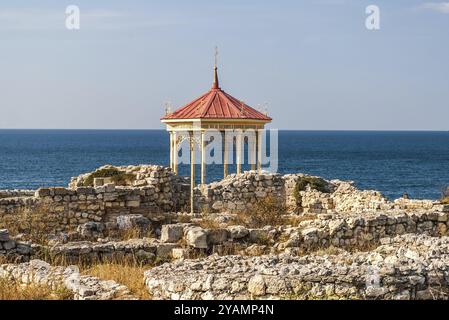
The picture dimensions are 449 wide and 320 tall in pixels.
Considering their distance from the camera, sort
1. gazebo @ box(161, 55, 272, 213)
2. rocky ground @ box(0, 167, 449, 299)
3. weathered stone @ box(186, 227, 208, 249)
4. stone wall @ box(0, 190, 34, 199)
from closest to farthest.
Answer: rocky ground @ box(0, 167, 449, 299), weathered stone @ box(186, 227, 208, 249), stone wall @ box(0, 190, 34, 199), gazebo @ box(161, 55, 272, 213)

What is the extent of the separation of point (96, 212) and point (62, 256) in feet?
16.2

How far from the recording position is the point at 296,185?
22.2m

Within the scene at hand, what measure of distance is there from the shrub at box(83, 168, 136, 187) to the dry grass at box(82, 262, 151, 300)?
9.02 m

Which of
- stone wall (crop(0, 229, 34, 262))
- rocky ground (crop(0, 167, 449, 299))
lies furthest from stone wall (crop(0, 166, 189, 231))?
stone wall (crop(0, 229, 34, 262))

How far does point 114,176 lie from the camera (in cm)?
2180

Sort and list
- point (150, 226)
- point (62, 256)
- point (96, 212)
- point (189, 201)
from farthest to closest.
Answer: point (189, 201)
point (96, 212)
point (150, 226)
point (62, 256)

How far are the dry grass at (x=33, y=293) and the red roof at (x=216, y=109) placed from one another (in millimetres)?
12881

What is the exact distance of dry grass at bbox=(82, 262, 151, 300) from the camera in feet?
32.9

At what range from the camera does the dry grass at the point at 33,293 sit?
31.2 ft

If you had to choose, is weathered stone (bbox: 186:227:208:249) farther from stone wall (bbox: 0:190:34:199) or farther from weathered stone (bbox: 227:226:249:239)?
stone wall (bbox: 0:190:34:199)

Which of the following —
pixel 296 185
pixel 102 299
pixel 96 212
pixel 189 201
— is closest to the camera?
pixel 102 299

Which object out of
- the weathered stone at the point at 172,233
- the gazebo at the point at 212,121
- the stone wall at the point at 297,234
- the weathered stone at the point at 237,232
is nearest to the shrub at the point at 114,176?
the gazebo at the point at 212,121
